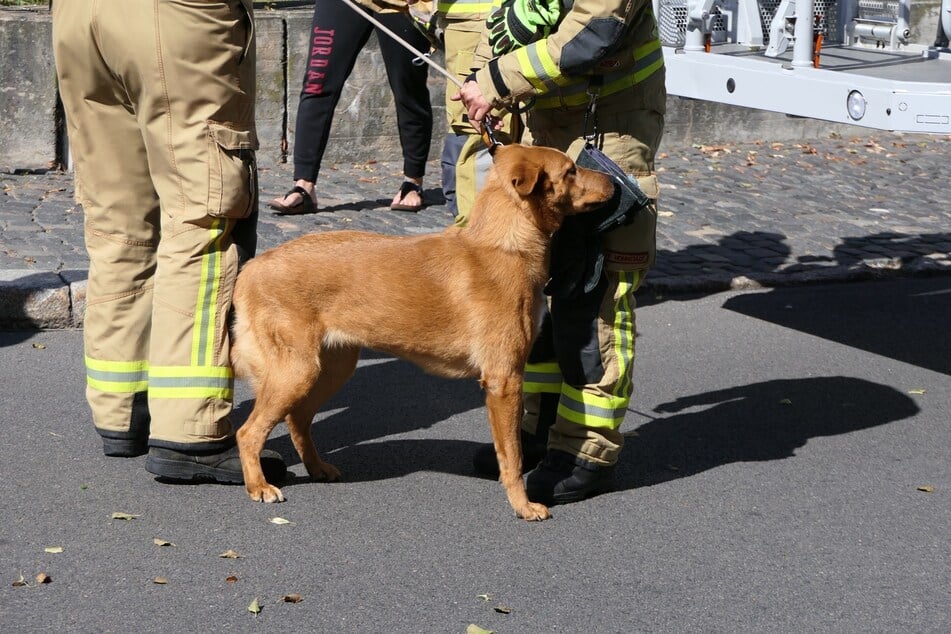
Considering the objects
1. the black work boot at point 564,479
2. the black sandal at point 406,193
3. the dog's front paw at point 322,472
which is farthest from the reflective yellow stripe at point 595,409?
the black sandal at point 406,193

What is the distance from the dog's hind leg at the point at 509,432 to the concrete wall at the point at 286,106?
541 cm

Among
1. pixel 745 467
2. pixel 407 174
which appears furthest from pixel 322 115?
pixel 745 467

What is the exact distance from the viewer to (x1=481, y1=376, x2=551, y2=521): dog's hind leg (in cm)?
405

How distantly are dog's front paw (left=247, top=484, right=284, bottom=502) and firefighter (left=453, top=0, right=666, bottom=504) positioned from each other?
89 cm

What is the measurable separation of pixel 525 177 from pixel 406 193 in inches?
184

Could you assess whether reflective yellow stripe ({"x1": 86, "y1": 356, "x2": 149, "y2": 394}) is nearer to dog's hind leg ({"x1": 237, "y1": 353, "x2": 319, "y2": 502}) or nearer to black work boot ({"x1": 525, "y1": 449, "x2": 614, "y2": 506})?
dog's hind leg ({"x1": 237, "y1": 353, "x2": 319, "y2": 502})

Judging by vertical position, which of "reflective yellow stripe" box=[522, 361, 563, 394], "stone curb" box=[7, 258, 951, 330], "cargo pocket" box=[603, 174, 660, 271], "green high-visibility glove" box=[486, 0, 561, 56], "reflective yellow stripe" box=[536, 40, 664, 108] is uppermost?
"green high-visibility glove" box=[486, 0, 561, 56]

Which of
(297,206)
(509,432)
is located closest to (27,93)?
(297,206)

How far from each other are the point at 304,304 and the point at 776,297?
153 inches

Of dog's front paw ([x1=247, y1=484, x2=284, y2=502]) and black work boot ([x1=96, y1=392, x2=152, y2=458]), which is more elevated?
black work boot ([x1=96, y1=392, x2=152, y2=458])

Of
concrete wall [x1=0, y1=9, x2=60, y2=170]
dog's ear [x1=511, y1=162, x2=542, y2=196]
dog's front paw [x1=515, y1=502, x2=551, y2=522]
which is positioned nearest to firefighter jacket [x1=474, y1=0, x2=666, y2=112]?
dog's ear [x1=511, y1=162, x2=542, y2=196]

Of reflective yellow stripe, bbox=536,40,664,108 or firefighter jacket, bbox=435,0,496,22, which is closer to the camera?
reflective yellow stripe, bbox=536,40,664,108

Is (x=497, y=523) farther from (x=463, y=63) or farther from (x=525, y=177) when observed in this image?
(x=463, y=63)

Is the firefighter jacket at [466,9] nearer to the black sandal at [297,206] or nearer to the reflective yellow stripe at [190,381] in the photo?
the reflective yellow stripe at [190,381]
